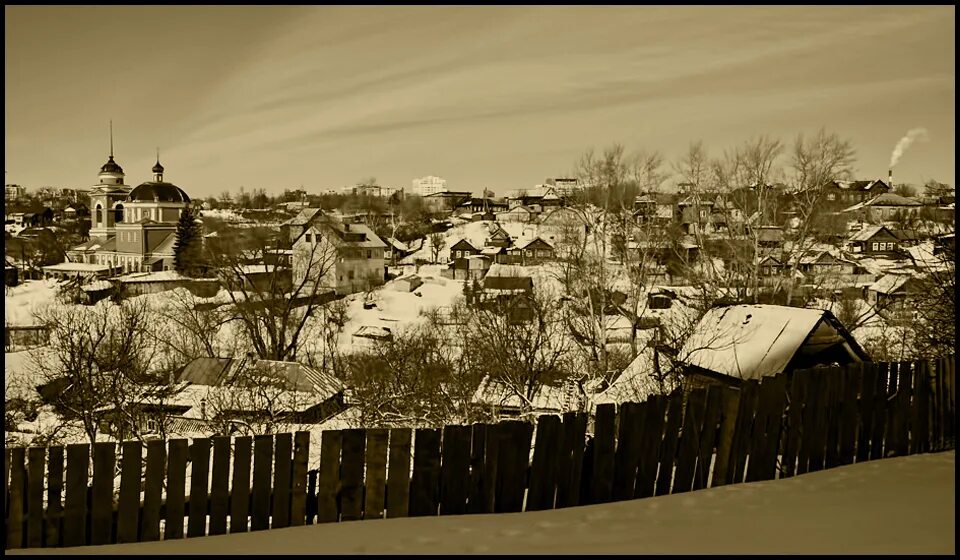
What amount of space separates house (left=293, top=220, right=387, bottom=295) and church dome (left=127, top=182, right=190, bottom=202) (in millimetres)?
26547

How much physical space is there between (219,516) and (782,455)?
13.3 ft

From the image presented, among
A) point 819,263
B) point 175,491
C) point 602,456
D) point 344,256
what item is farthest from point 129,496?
point 344,256

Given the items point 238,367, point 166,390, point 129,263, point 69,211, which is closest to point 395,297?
point 238,367

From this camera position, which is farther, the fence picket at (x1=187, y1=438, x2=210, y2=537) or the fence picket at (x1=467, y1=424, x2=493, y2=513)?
the fence picket at (x1=467, y1=424, x2=493, y2=513)

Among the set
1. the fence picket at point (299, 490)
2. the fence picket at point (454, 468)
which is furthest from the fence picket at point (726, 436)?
the fence picket at point (299, 490)

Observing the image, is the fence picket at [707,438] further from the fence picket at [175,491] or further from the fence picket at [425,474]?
the fence picket at [175,491]

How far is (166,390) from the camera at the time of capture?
15.8 metres

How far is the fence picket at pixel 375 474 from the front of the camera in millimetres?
4445

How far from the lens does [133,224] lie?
6172cm

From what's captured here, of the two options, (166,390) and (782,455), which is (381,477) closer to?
(782,455)

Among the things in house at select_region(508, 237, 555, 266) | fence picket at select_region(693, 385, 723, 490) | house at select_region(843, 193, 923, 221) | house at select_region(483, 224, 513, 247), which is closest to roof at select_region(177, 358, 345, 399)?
fence picket at select_region(693, 385, 723, 490)

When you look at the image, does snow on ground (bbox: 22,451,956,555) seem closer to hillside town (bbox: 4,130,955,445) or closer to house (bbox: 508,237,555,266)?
hillside town (bbox: 4,130,955,445)

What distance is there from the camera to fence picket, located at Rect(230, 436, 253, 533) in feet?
14.2

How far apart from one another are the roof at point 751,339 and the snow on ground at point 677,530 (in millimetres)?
4112
